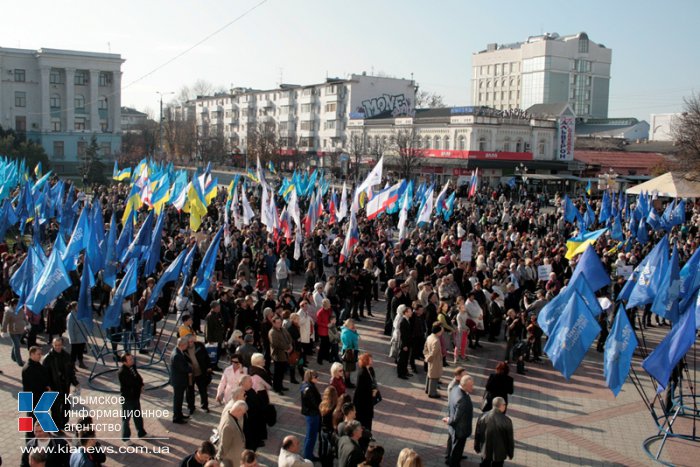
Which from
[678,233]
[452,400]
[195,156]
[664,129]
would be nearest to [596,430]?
[452,400]

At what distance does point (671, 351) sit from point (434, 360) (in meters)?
4.09

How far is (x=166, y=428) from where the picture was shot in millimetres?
10438

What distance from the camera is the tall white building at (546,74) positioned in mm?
110438

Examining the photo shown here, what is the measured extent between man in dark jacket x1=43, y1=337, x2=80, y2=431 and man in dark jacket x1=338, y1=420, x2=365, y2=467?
4.64 m

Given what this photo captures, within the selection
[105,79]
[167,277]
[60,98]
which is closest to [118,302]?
[167,277]

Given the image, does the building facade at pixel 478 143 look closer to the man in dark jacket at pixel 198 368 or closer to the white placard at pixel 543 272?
the white placard at pixel 543 272

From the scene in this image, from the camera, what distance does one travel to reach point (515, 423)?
11.3m

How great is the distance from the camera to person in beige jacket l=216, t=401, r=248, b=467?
7980 millimetres

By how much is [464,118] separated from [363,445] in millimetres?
56510

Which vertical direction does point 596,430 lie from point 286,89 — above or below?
below

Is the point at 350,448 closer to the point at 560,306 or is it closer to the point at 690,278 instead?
the point at 560,306

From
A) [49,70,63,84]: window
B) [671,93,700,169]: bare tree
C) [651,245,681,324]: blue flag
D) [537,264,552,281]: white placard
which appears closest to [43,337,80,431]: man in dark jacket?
[651,245,681,324]: blue flag

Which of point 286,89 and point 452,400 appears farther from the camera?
point 286,89

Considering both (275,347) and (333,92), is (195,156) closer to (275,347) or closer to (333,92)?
(333,92)
